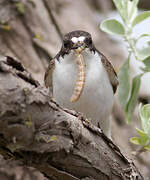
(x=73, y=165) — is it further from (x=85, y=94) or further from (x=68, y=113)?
(x=85, y=94)

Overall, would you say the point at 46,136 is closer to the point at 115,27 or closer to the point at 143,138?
the point at 143,138

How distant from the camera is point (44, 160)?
1.52m

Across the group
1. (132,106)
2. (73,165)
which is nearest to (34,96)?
(73,165)

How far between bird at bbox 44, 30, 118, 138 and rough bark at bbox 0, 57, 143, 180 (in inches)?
20.9

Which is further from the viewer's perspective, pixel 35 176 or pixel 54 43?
pixel 54 43

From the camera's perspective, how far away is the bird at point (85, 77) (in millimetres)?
2227

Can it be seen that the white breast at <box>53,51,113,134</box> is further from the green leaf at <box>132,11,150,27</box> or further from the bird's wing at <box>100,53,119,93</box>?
the green leaf at <box>132,11,150,27</box>

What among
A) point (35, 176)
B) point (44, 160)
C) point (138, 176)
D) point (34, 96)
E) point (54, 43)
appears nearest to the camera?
point (34, 96)

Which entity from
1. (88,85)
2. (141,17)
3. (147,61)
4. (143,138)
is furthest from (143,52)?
(143,138)

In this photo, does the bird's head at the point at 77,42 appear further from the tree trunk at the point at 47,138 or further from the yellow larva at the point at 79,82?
the tree trunk at the point at 47,138

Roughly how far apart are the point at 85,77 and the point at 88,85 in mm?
70

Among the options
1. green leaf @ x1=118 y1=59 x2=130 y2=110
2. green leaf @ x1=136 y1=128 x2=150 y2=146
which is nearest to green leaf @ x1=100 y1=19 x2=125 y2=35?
green leaf @ x1=118 y1=59 x2=130 y2=110

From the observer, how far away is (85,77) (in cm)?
222

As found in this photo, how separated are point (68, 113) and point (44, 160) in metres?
0.23
